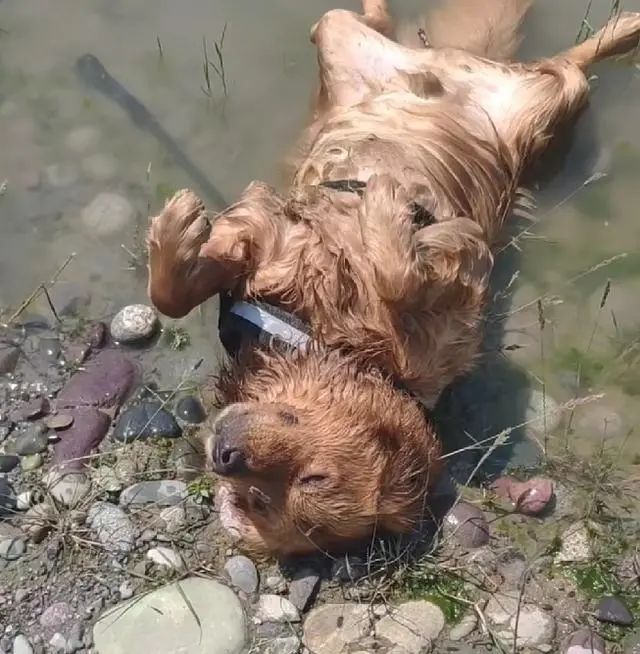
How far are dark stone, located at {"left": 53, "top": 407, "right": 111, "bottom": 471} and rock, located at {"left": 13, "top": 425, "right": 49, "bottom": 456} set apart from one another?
0.06m

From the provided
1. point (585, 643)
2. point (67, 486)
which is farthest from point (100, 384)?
point (585, 643)

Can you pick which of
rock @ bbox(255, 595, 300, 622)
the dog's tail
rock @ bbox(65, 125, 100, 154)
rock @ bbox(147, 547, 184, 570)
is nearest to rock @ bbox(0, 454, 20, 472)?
rock @ bbox(147, 547, 184, 570)

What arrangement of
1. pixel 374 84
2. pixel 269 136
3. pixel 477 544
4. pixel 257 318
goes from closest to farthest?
pixel 257 318, pixel 477 544, pixel 374 84, pixel 269 136

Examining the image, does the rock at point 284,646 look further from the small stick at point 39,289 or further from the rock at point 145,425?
the small stick at point 39,289

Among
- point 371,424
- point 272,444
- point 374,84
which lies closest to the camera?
point 272,444

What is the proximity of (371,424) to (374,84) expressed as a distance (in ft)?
6.36

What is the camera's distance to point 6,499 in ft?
13.6

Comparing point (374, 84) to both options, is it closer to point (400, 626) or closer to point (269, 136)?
point (269, 136)

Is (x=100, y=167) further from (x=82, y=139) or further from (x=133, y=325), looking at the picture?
(x=133, y=325)

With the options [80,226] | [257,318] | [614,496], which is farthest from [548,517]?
[80,226]

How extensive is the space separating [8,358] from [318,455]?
1790 millimetres

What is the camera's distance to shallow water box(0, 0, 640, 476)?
4.72 m

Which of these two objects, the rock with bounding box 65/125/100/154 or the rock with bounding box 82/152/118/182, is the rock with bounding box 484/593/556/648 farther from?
the rock with bounding box 65/125/100/154

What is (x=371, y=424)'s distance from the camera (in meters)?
3.54
